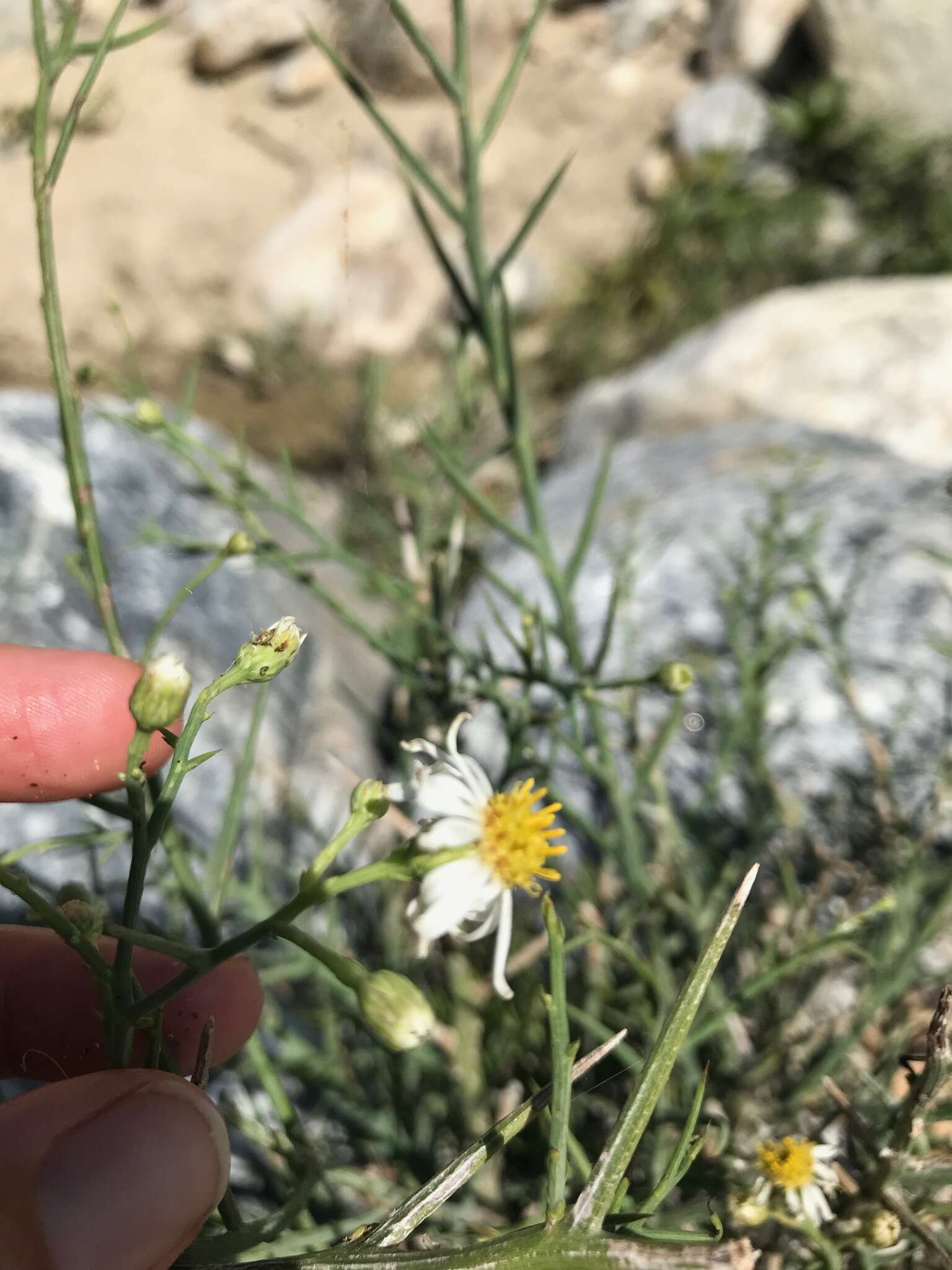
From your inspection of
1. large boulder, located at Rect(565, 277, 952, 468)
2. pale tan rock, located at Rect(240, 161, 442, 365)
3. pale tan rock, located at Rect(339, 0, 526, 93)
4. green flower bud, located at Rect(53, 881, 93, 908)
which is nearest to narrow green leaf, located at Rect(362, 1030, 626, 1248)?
green flower bud, located at Rect(53, 881, 93, 908)

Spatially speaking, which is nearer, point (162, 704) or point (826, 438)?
point (162, 704)

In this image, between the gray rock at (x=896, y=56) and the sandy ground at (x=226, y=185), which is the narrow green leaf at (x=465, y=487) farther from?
the gray rock at (x=896, y=56)

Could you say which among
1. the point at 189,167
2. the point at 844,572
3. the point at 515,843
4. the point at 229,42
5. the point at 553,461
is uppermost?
the point at 229,42

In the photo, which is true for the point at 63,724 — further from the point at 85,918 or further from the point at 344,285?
the point at 344,285

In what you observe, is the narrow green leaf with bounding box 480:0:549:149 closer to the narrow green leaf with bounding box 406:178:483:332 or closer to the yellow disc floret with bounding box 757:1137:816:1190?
the narrow green leaf with bounding box 406:178:483:332

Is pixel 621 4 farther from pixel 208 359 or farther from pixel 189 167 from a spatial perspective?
pixel 208 359

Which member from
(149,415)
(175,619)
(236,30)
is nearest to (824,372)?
(175,619)

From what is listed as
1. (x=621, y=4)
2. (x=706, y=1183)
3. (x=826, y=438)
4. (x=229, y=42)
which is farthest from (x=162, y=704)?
(x=621, y=4)
